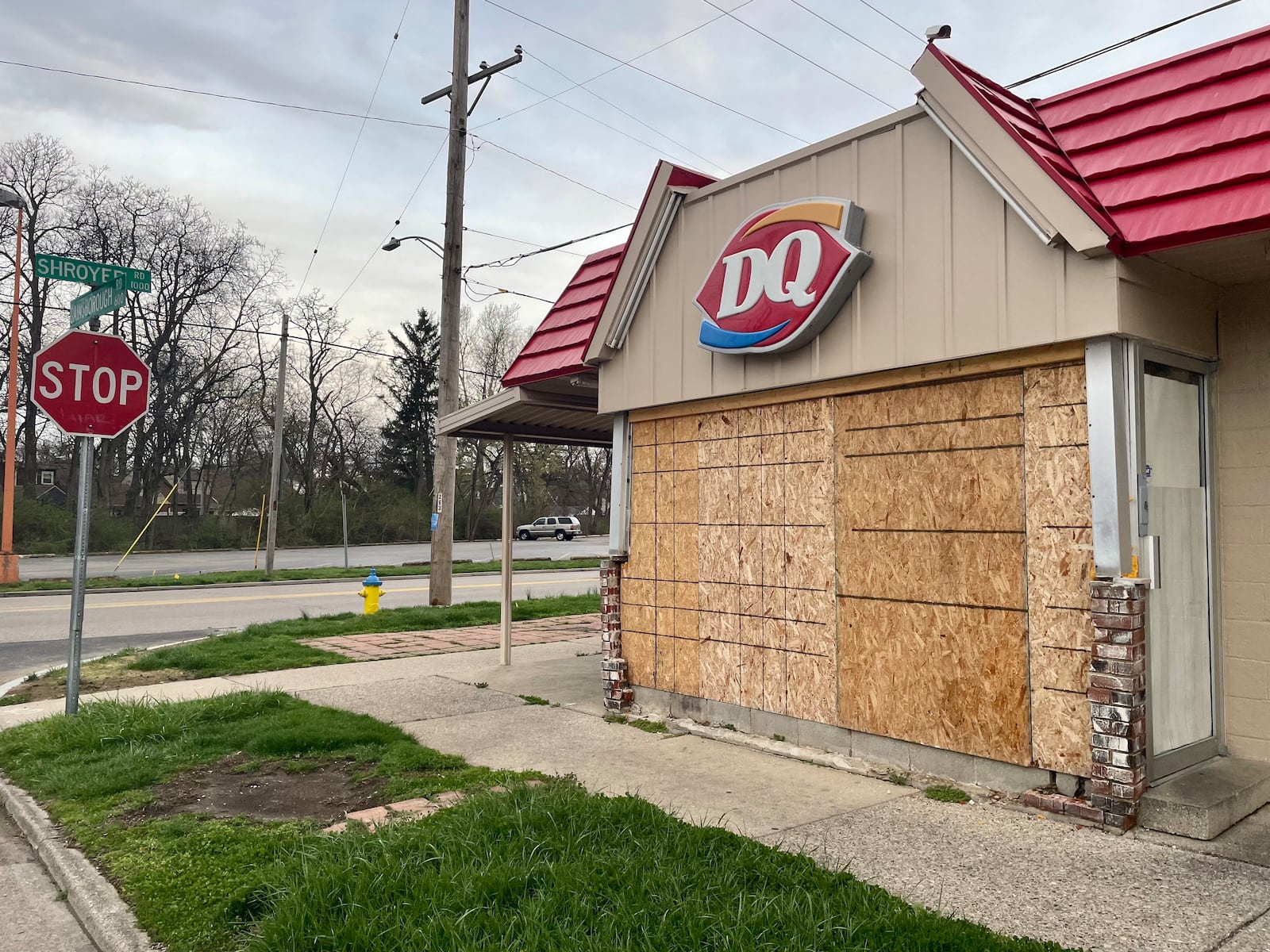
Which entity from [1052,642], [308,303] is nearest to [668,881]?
[1052,642]

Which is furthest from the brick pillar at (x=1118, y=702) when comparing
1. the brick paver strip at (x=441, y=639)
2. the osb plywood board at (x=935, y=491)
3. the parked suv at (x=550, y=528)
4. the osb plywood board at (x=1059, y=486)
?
the parked suv at (x=550, y=528)

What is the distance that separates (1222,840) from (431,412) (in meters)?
52.9

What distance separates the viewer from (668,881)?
12.3 feet

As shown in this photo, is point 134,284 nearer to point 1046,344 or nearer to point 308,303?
point 1046,344

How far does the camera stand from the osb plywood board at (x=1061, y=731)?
481 centimetres

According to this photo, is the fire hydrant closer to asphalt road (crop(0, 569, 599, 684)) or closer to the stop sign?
asphalt road (crop(0, 569, 599, 684))

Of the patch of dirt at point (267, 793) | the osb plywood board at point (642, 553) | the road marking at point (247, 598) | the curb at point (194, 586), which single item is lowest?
the patch of dirt at point (267, 793)

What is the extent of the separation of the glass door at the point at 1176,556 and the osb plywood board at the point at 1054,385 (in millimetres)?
295

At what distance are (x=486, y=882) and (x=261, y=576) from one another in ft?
73.9

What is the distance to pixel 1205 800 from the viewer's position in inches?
178

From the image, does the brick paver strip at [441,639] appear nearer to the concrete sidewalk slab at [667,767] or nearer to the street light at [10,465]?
the concrete sidewalk slab at [667,767]

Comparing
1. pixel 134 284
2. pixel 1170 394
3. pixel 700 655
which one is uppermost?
pixel 134 284

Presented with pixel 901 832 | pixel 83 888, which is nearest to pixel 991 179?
pixel 901 832

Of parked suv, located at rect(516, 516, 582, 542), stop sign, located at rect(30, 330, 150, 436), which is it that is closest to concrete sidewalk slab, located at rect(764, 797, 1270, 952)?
stop sign, located at rect(30, 330, 150, 436)
